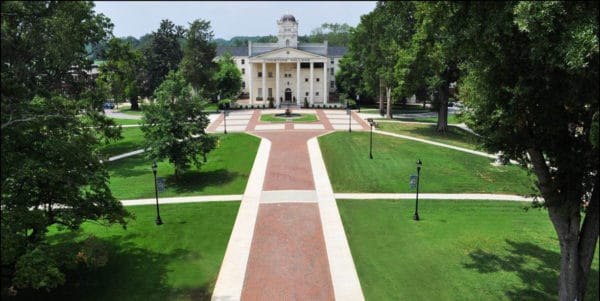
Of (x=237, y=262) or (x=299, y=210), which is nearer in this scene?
(x=237, y=262)

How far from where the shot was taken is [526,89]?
10.1m

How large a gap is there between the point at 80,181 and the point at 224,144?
934 inches

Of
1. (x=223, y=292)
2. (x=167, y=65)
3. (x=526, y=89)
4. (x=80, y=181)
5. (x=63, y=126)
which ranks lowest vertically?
(x=223, y=292)

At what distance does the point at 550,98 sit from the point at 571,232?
3.84m

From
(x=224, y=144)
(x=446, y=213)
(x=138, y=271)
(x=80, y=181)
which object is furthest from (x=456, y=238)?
(x=224, y=144)

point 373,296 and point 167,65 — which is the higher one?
point 167,65

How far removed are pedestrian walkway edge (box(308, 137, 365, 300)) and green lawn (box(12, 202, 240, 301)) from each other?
4.17 metres

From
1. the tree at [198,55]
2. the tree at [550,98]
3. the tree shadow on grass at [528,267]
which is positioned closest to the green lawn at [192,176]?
the tree shadow on grass at [528,267]

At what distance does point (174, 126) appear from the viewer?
2470 cm

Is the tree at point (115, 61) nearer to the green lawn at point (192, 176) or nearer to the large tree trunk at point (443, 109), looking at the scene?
the green lawn at point (192, 176)

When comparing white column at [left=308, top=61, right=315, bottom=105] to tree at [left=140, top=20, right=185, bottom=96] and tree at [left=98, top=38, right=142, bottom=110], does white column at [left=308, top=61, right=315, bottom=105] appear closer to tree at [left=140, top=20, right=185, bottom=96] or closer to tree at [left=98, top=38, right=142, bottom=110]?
tree at [left=140, top=20, right=185, bottom=96]

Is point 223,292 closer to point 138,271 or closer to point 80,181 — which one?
point 138,271

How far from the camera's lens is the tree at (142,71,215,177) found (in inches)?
969

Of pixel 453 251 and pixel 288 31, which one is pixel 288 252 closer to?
pixel 453 251
